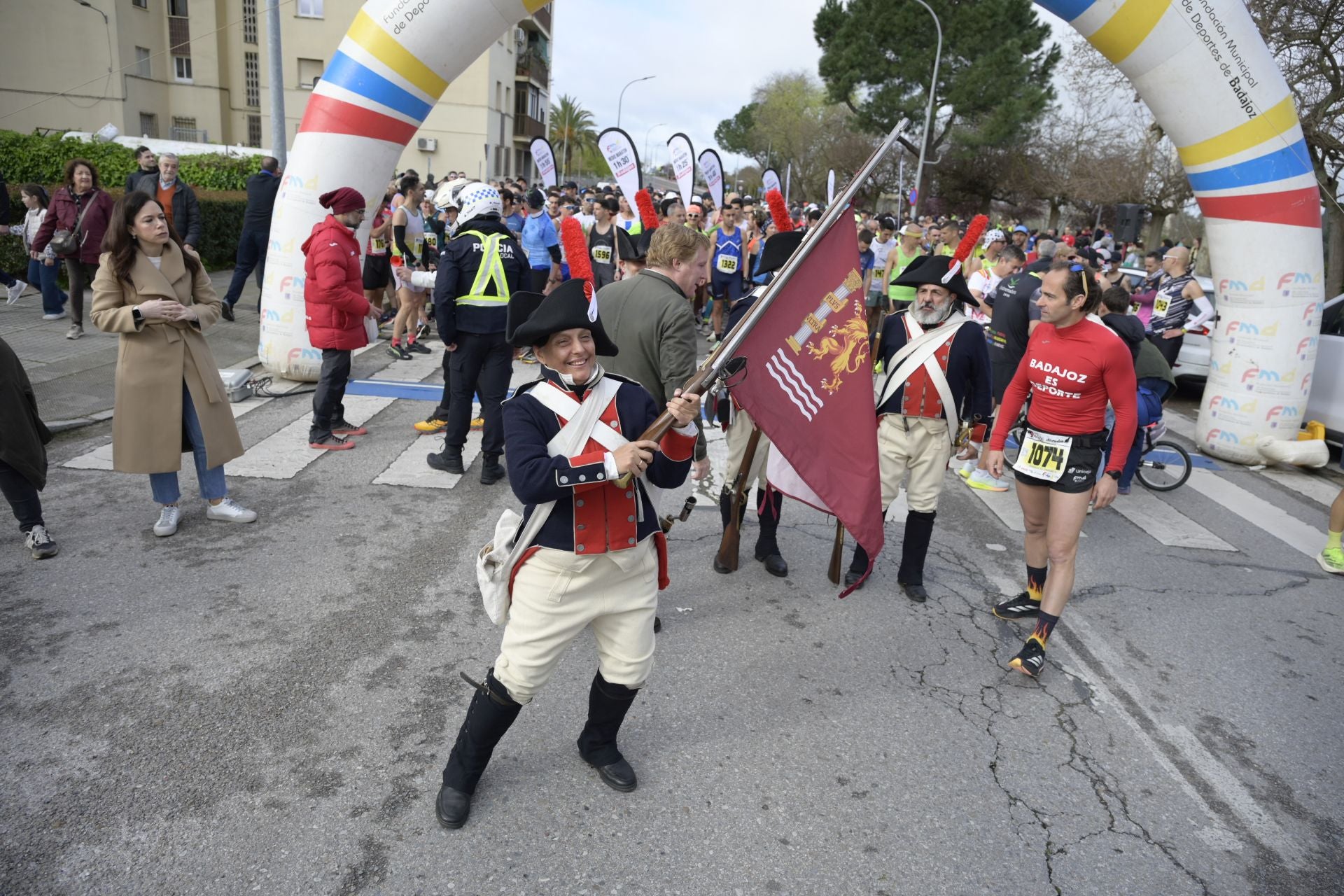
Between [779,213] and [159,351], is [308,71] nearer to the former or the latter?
[159,351]

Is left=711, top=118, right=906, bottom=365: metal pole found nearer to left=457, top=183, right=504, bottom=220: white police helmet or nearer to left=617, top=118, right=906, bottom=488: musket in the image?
left=617, top=118, right=906, bottom=488: musket

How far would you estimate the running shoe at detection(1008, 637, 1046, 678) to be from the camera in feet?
14.0

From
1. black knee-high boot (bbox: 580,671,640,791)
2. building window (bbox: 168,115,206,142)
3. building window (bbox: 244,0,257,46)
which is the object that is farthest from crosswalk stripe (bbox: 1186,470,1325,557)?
building window (bbox: 244,0,257,46)

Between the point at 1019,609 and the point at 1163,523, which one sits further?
the point at 1163,523

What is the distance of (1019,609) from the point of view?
4.96m

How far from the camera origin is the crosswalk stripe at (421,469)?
21.1ft

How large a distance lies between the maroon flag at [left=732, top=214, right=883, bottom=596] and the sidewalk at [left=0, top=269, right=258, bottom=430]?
6178mm

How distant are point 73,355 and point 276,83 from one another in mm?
4744

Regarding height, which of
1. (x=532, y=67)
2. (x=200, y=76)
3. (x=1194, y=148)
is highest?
(x=532, y=67)

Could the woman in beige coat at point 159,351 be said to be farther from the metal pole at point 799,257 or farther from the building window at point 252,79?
the building window at point 252,79

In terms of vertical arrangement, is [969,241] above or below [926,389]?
above

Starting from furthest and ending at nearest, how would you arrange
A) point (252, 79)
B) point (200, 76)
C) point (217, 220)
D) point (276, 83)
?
point (252, 79) → point (200, 76) → point (217, 220) → point (276, 83)

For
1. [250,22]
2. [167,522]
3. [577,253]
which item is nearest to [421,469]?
[167,522]

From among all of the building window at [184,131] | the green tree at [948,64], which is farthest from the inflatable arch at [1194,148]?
the building window at [184,131]
